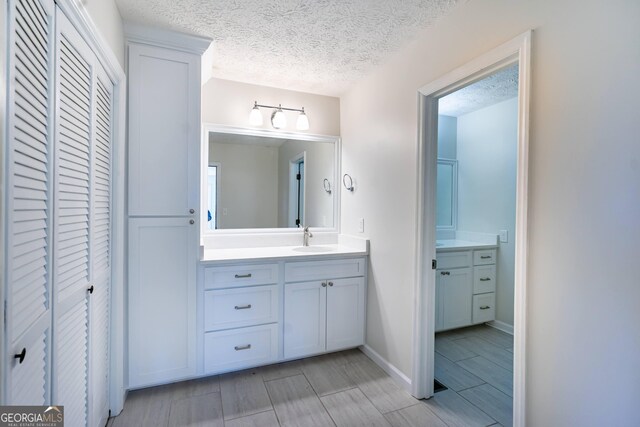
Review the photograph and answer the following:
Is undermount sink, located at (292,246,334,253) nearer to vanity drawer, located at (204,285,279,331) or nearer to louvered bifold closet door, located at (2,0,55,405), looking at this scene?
vanity drawer, located at (204,285,279,331)

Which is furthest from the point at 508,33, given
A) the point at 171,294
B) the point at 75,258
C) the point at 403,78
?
the point at 171,294

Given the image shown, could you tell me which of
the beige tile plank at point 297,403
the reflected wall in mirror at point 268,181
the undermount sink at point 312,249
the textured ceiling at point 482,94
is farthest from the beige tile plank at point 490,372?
the textured ceiling at point 482,94

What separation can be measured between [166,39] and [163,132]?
59cm

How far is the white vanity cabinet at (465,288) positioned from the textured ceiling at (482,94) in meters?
1.51

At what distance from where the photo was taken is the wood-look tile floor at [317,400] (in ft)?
5.69

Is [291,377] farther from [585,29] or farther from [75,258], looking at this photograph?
[585,29]

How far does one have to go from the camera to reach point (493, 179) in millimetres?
3195

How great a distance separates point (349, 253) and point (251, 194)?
3.38 ft

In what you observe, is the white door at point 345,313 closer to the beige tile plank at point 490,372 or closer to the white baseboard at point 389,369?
the white baseboard at point 389,369

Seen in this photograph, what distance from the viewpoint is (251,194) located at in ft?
8.96

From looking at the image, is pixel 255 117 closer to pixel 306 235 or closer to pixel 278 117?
pixel 278 117

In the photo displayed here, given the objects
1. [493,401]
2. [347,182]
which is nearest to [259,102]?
[347,182]

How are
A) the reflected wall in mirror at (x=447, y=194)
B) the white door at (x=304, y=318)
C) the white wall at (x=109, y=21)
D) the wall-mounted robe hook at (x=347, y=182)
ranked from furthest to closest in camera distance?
the reflected wall in mirror at (x=447, y=194), the wall-mounted robe hook at (x=347, y=182), the white door at (x=304, y=318), the white wall at (x=109, y=21)

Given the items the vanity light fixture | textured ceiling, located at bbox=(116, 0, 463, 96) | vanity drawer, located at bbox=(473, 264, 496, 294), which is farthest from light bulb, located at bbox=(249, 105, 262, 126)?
vanity drawer, located at bbox=(473, 264, 496, 294)
